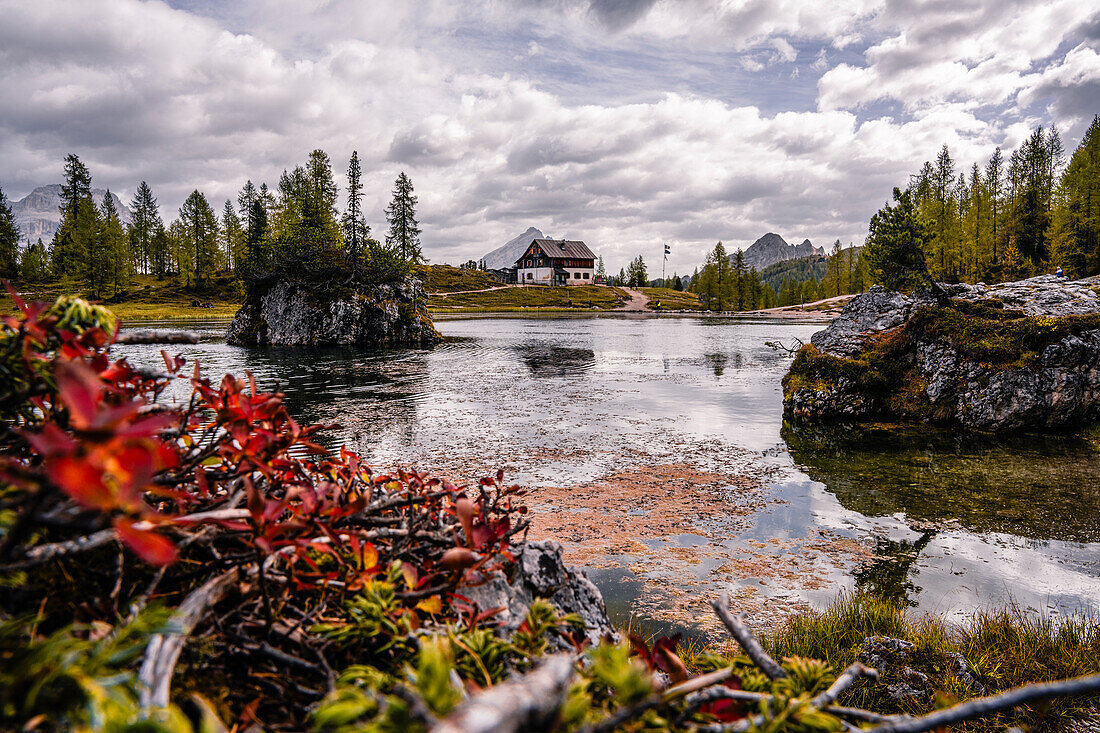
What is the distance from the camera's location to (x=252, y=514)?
1.29m

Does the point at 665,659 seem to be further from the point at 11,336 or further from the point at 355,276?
the point at 355,276

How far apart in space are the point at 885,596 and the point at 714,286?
327ft

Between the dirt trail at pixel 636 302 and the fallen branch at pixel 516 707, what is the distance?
99996mm

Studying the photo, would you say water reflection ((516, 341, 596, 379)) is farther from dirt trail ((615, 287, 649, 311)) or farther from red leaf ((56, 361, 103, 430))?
dirt trail ((615, 287, 649, 311))

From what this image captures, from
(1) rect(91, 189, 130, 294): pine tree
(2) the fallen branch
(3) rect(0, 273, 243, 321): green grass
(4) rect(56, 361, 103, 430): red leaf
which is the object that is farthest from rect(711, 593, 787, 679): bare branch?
(1) rect(91, 189, 130, 294): pine tree

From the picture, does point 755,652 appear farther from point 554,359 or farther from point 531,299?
point 531,299

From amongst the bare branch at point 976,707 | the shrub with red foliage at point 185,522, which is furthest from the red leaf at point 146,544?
the bare branch at point 976,707

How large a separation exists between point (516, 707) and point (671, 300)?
11238 cm

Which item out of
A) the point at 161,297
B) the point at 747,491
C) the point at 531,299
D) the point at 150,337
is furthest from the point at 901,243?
the point at 531,299

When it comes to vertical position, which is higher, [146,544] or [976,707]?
[146,544]

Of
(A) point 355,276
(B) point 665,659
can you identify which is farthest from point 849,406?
(A) point 355,276

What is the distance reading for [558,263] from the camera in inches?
4766

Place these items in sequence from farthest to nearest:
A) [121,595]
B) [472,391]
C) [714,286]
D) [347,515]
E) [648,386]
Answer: [714,286] < [648,386] < [472,391] < [347,515] < [121,595]

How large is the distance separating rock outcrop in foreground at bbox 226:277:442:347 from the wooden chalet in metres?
80.6
